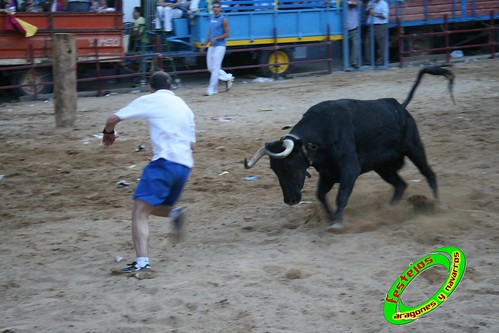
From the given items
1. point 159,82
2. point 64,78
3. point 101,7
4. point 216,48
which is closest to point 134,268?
point 159,82

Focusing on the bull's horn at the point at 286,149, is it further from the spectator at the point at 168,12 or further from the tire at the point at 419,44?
the tire at the point at 419,44

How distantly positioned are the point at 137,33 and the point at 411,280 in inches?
533

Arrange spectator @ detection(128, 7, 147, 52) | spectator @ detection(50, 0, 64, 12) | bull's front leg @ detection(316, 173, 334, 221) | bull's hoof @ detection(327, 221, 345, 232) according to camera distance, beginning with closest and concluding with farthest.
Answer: bull's hoof @ detection(327, 221, 345, 232) < bull's front leg @ detection(316, 173, 334, 221) < spectator @ detection(50, 0, 64, 12) < spectator @ detection(128, 7, 147, 52)

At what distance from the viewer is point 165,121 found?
234 inches

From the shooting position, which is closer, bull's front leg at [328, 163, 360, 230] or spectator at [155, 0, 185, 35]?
bull's front leg at [328, 163, 360, 230]

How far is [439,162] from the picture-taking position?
934cm

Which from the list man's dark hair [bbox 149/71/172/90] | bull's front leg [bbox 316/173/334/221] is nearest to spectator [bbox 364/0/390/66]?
bull's front leg [bbox 316/173/334/221]

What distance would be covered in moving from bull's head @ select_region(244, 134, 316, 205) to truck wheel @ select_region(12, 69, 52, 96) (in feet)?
32.7

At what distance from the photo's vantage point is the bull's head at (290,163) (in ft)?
21.8

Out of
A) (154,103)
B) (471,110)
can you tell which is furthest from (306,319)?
(471,110)

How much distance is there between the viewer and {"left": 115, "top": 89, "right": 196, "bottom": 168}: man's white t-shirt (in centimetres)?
592

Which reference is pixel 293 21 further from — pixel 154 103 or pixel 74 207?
pixel 154 103

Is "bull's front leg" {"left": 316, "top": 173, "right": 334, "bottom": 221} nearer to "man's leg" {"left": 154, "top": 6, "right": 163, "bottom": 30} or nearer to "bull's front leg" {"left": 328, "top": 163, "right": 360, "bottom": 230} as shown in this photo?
"bull's front leg" {"left": 328, "top": 163, "right": 360, "bottom": 230}

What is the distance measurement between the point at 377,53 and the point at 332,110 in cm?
1248
